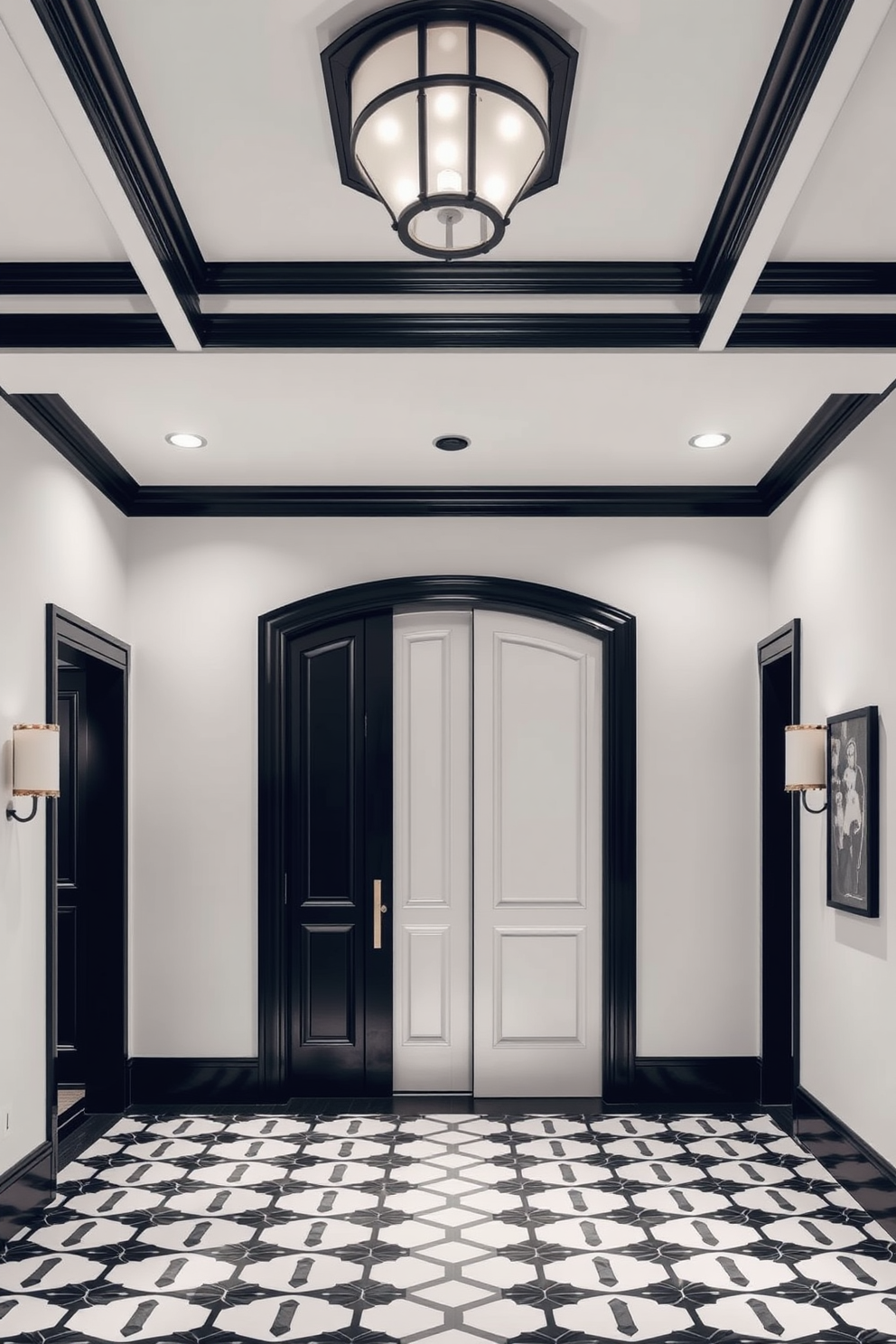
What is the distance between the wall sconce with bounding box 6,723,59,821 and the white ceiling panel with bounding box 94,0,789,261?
165cm

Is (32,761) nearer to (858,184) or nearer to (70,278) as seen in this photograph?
(70,278)

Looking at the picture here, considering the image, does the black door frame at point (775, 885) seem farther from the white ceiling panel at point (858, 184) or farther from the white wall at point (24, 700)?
the white wall at point (24, 700)

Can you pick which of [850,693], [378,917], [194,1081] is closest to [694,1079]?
[378,917]

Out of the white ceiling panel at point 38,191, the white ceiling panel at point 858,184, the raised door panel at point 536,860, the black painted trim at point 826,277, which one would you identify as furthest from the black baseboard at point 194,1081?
the white ceiling panel at point 858,184

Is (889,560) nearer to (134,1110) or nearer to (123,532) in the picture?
(123,532)

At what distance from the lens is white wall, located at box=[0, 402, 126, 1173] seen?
383cm

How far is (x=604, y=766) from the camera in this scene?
5371 millimetres

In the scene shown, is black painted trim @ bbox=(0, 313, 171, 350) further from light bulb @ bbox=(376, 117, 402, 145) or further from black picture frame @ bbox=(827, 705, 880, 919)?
black picture frame @ bbox=(827, 705, 880, 919)

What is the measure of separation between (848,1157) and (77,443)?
3.93 m

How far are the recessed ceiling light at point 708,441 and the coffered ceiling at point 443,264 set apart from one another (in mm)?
74

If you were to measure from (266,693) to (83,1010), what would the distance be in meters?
1.64

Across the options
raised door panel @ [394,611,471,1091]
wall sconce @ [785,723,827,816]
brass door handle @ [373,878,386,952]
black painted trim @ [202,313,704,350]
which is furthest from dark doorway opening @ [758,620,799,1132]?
black painted trim @ [202,313,704,350]

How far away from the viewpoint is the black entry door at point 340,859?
5320 mm

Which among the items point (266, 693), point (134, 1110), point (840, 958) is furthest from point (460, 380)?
point (134, 1110)
